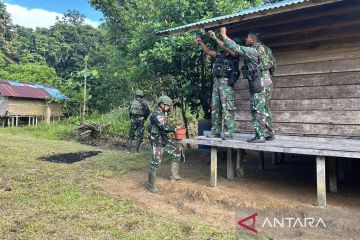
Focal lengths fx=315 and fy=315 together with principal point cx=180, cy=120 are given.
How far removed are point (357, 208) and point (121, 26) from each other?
58.0 ft

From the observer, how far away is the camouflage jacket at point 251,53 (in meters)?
5.77

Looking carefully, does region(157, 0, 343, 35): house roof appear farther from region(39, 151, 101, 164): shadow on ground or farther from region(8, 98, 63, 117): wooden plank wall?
region(8, 98, 63, 117): wooden plank wall

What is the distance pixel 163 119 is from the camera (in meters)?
6.22

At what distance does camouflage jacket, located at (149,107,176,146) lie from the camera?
6.18 metres

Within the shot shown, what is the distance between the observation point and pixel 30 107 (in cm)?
2259

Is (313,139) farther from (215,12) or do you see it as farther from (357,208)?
(215,12)

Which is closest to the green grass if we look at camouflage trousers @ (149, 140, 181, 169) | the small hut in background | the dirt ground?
the dirt ground

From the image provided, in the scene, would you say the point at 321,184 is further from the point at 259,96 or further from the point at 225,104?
the point at 225,104

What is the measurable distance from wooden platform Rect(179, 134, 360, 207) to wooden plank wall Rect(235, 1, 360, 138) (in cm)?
41

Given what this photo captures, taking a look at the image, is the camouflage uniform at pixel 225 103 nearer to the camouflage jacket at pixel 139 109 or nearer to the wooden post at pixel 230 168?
the wooden post at pixel 230 168

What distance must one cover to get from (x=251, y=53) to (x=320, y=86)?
6.19ft

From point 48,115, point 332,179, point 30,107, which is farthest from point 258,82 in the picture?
point 30,107

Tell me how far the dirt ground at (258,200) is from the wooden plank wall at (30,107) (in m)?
16.8

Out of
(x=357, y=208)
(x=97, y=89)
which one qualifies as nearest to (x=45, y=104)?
(x=97, y=89)
